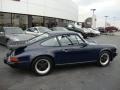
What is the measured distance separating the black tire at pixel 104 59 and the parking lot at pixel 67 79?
0.67 ft

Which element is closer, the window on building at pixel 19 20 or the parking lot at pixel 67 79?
the parking lot at pixel 67 79

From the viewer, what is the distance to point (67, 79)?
518 cm

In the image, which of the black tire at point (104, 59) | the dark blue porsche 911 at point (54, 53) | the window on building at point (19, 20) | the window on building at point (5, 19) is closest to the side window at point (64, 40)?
the dark blue porsche 911 at point (54, 53)

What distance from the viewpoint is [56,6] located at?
29.7 meters

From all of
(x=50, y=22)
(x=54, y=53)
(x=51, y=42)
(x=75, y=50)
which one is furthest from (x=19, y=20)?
(x=54, y=53)

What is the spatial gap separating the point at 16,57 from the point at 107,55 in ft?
11.6

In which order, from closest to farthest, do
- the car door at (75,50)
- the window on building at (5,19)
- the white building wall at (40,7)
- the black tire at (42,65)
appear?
the black tire at (42,65) < the car door at (75,50) < the window on building at (5,19) < the white building wall at (40,7)

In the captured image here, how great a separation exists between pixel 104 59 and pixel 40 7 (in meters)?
20.4

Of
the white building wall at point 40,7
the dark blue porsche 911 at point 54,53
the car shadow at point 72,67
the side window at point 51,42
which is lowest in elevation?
the car shadow at point 72,67

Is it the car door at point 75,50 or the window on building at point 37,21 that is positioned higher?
the window on building at point 37,21

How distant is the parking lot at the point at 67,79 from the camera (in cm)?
458

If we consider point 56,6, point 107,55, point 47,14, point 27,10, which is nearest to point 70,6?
point 56,6

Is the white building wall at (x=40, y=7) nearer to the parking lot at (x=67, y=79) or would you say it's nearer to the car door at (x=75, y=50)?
the parking lot at (x=67, y=79)

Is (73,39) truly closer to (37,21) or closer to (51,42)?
(51,42)
